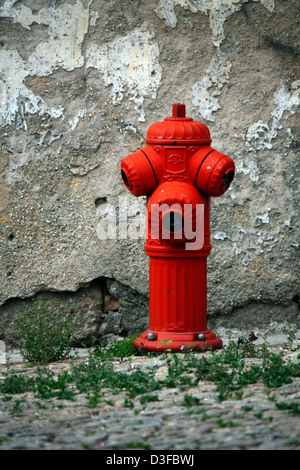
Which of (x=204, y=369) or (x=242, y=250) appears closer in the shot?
(x=204, y=369)

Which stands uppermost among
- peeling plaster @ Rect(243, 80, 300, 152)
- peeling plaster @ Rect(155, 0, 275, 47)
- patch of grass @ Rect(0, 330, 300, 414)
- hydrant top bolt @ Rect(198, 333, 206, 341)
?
peeling plaster @ Rect(155, 0, 275, 47)

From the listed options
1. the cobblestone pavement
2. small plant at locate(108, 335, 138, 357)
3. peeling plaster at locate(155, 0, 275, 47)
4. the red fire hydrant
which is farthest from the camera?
peeling plaster at locate(155, 0, 275, 47)

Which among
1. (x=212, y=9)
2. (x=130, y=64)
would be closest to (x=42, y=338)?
(x=130, y=64)

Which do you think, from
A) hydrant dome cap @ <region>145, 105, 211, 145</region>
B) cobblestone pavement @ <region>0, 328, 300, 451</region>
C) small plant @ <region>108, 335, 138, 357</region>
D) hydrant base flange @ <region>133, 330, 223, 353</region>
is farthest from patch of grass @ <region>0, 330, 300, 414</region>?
hydrant dome cap @ <region>145, 105, 211, 145</region>

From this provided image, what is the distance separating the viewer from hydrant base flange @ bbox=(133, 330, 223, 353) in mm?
4828

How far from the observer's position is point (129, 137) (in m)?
5.59

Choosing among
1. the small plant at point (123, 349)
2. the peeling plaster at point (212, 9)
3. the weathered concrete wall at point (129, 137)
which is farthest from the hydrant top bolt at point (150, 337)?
the peeling plaster at point (212, 9)

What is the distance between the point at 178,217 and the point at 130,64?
1.43m

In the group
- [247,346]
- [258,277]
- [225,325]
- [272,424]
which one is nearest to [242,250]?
[258,277]

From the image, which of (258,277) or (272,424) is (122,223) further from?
(272,424)

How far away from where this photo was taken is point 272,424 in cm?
336

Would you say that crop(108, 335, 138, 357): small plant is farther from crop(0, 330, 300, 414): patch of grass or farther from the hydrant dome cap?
the hydrant dome cap

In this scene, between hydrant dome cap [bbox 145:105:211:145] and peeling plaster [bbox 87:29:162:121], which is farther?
peeling plaster [bbox 87:29:162:121]

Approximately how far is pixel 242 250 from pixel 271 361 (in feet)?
4.06
